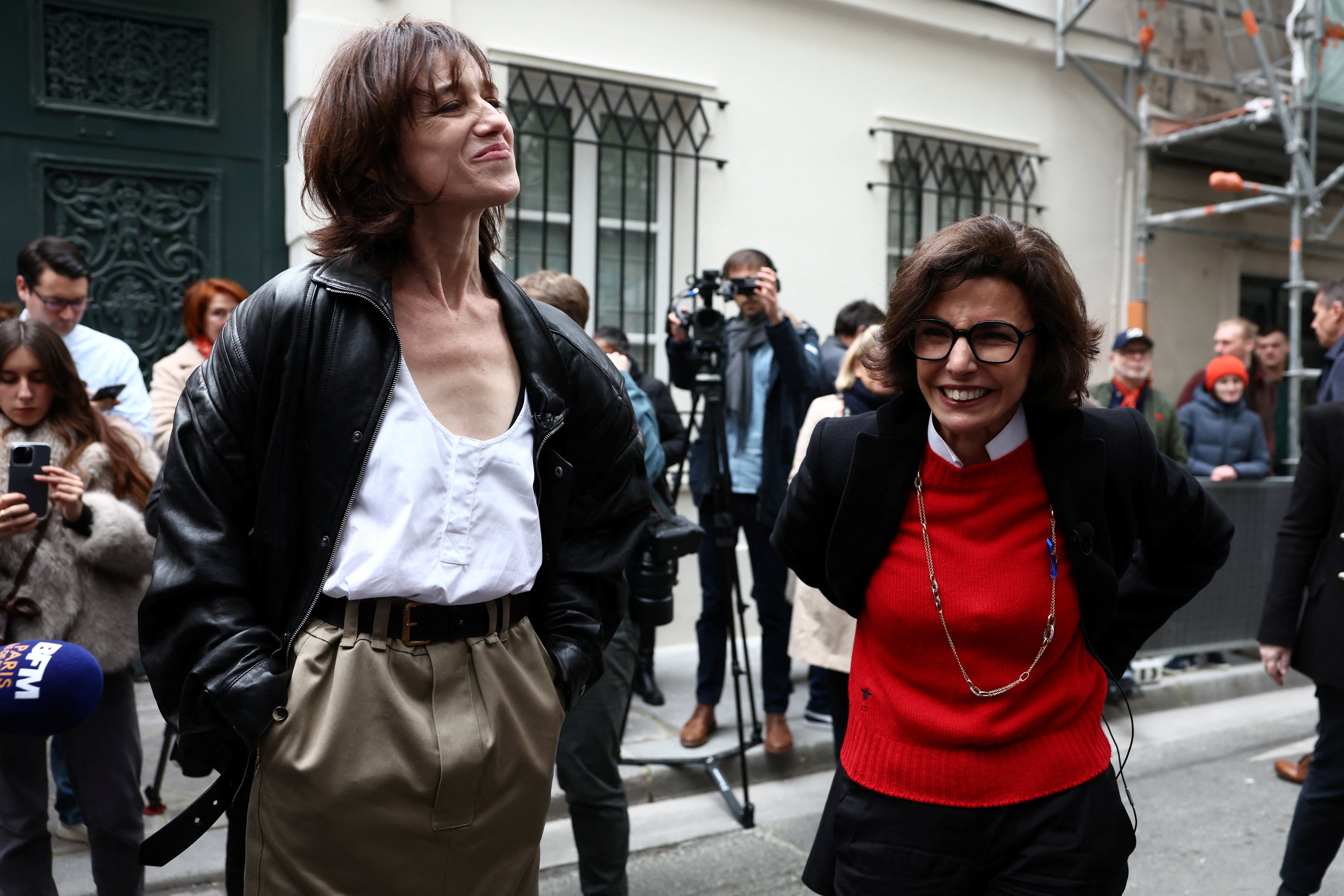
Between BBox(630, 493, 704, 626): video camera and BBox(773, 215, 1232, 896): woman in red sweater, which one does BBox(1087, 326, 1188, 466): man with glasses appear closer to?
BBox(630, 493, 704, 626): video camera

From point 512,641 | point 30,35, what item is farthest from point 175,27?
point 512,641

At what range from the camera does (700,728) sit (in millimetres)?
5246

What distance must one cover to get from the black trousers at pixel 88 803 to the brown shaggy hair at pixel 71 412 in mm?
599

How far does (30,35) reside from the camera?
551 centimetres

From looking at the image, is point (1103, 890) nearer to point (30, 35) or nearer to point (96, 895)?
point (96, 895)

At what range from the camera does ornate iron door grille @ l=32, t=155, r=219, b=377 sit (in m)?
5.70

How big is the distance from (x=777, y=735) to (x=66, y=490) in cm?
316

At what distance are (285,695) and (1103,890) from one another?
1.47 m

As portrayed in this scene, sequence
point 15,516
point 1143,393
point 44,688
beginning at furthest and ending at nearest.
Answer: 1. point 1143,393
2. point 15,516
3. point 44,688

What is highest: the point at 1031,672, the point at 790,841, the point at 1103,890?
the point at 1031,672

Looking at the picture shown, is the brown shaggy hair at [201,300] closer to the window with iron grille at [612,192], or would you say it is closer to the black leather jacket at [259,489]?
the window with iron grille at [612,192]

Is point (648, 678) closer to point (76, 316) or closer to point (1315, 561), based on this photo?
point (76, 316)

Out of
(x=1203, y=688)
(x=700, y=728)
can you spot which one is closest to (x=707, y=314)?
(x=700, y=728)

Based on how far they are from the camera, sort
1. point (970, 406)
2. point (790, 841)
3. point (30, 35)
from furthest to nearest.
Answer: point (30, 35) < point (790, 841) < point (970, 406)
